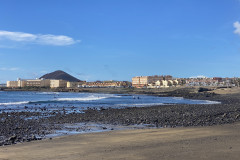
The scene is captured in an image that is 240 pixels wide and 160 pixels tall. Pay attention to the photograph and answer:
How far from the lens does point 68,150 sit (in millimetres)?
9375

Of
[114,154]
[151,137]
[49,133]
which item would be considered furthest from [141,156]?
[49,133]

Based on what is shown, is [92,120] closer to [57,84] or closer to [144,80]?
[144,80]

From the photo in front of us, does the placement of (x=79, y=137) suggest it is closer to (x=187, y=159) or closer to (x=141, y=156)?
(x=141, y=156)

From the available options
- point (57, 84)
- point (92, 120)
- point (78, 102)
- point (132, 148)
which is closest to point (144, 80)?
point (57, 84)

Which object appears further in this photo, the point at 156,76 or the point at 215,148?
the point at 156,76

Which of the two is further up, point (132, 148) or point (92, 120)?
point (132, 148)

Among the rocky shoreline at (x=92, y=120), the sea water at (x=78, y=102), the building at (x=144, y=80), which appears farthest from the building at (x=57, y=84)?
the rocky shoreline at (x=92, y=120)

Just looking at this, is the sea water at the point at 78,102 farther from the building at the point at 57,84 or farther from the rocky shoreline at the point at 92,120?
the building at the point at 57,84

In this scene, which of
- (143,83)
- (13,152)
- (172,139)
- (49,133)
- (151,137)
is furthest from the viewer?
(143,83)

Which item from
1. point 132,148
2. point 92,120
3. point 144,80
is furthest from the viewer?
point 144,80

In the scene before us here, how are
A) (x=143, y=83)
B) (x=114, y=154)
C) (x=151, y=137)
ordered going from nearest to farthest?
1. (x=114, y=154)
2. (x=151, y=137)
3. (x=143, y=83)

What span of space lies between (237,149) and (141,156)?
9.79 feet

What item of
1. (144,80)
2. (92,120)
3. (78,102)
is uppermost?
(144,80)

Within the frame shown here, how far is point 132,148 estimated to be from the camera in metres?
9.45
